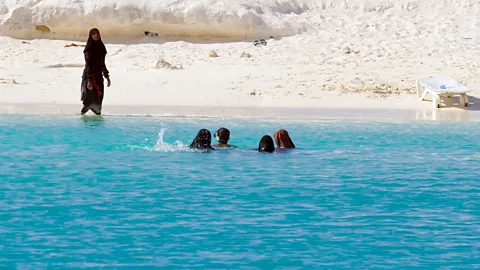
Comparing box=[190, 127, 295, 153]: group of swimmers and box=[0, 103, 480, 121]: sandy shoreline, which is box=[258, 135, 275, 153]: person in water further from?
box=[0, 103, 480, 121]: sandy shoreline

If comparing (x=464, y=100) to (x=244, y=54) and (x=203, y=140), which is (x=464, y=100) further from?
(x=203, y=140)

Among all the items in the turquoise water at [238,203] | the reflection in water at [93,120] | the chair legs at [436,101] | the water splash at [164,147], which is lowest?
the turquoise water at [238,203]

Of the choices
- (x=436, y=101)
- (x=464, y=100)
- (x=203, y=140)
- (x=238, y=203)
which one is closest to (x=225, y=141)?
(x=203, y=140)

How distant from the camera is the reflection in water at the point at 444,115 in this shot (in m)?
18.1

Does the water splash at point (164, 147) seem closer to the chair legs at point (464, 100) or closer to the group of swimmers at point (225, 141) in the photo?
the group of swimmers at point (225, 141)

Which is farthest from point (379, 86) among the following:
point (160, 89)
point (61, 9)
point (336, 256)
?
point (336, 256)

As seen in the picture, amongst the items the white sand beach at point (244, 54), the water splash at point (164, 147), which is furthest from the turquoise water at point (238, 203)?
the white sand beach at point (244, 54)

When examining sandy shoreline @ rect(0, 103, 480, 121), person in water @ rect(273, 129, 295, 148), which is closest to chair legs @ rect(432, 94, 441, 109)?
sandy shoreline @ rect(0, 103, 480, 121)

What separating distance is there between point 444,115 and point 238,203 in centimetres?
1086

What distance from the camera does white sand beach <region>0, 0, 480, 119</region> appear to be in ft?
69.7

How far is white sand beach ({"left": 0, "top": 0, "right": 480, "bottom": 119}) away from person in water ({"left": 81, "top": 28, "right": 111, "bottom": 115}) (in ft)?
2.95

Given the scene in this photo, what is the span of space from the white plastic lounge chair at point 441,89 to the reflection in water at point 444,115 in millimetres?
386

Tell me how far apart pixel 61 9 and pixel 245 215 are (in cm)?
2064

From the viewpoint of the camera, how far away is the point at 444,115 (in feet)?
61.7
